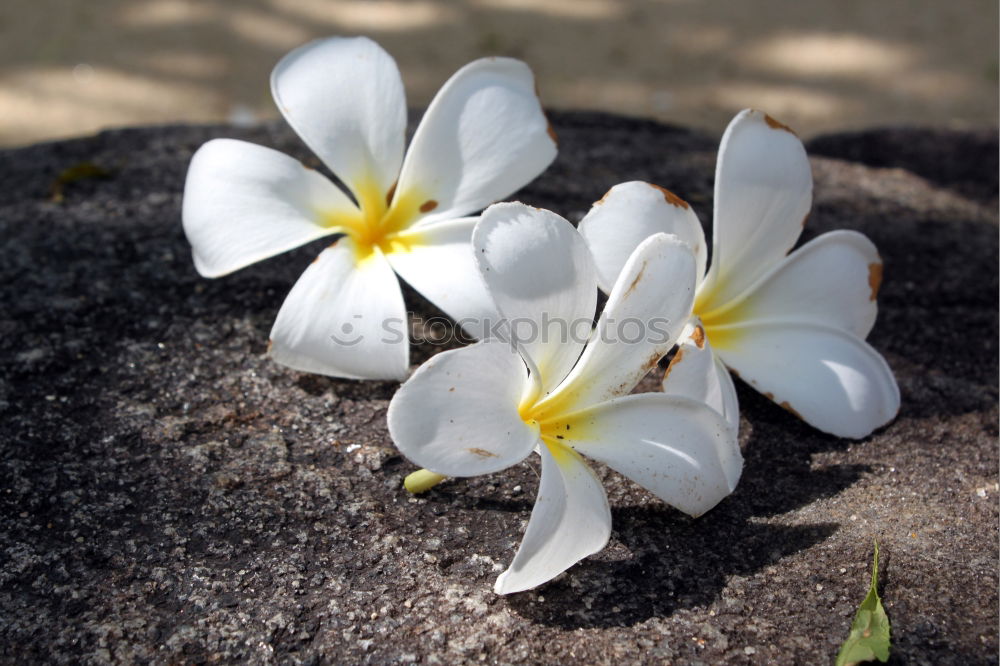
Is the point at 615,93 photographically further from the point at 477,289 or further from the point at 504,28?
the point at 477,289

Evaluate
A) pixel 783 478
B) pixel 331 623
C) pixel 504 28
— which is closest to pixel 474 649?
pixel 331 623

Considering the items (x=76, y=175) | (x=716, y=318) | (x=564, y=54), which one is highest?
(x=716, y=318)

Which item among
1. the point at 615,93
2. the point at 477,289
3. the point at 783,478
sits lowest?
the point at 615,93

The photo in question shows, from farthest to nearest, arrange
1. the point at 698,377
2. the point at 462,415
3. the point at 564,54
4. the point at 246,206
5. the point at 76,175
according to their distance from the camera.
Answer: the point at 564,54
the point at 76,175
the point at 246,206
the point at 698,377
the point at 462,415

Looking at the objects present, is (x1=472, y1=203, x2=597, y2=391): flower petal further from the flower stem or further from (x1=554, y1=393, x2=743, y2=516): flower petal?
the flower stem

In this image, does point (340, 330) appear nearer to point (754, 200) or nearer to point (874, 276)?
point (754, 200)

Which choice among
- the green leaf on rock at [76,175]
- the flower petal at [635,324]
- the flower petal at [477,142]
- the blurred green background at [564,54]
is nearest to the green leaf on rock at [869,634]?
the flower petal at [635,324]

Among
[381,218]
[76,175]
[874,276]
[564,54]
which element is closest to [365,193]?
[381,218]

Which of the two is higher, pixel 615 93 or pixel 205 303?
pixel 205 303
